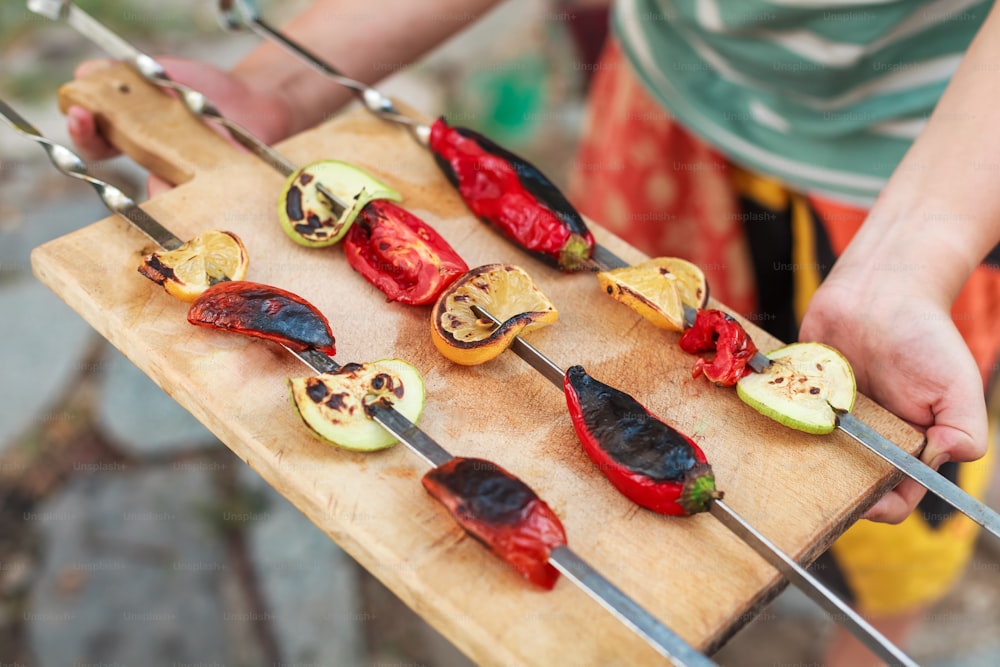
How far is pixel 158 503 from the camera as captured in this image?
4.20 metres

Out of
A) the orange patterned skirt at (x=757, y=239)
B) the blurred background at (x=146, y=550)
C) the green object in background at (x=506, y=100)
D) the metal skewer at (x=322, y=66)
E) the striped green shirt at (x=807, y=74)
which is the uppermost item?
the striped green shirt at (x=807, y=74)

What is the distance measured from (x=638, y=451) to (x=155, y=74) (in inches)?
80.0

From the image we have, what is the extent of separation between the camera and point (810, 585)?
1903 millimetres

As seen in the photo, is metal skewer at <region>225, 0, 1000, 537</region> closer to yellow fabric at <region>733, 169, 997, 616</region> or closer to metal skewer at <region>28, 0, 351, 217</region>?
metal skewer at <region>28, 0, 351, 217</region>

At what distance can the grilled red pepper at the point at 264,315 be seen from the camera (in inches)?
87.5

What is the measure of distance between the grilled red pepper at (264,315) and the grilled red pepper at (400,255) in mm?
248

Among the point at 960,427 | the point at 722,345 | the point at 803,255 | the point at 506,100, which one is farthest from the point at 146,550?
the point at 506,100

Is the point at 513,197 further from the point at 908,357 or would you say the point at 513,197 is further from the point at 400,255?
the point at 908,357

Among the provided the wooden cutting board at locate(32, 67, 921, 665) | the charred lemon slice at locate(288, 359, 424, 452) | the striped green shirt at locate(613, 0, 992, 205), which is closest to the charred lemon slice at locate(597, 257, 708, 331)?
the wooden cutting board at locate(32, 67, 921, 665)

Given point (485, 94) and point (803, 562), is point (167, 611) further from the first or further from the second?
point (485, 94)

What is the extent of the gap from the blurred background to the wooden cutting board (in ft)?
6.23

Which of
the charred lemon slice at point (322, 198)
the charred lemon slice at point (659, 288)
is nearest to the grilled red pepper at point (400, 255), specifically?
the charred lemon slice at point (322, 198)

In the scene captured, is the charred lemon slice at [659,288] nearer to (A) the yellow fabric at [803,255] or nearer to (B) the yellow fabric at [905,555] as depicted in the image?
(A) the yellow fabric at [803,255]

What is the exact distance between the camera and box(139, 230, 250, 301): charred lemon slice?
92.0 inches
